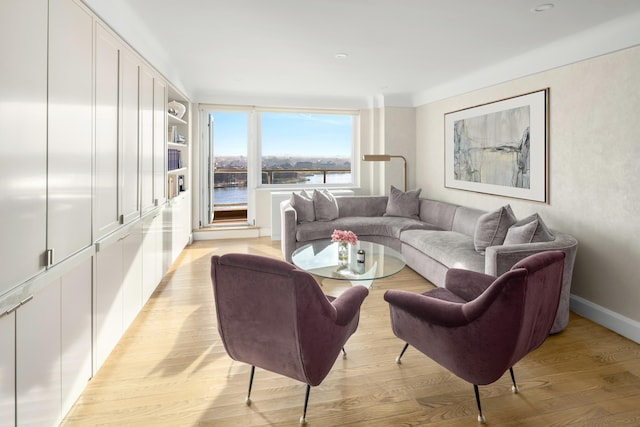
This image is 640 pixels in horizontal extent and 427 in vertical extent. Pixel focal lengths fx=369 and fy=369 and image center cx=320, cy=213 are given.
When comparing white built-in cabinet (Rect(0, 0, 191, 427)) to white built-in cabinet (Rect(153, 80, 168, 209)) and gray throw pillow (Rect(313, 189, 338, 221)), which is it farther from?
gray throw pillow (Rect(313, 189, 338, 221))

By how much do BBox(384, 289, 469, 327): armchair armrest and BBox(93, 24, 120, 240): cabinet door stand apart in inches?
72.4

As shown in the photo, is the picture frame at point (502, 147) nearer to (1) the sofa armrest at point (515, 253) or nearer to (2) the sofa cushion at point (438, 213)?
(2) the sofa cushion at point (438, 213)

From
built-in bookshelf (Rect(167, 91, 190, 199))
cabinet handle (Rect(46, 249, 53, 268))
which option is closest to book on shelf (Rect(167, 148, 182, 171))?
built-in bookshelf (Rect(167, 91, 190, 199))

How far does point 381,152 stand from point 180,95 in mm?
3318

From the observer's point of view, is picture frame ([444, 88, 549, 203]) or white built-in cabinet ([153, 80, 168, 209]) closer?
white built-in cabinet ([153, 80, 168, 209])

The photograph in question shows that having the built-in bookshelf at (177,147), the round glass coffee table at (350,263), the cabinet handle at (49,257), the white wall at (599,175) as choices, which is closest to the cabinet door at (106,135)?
the cabinet handle at (49,257)

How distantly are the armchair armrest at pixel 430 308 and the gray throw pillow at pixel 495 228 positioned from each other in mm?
1741

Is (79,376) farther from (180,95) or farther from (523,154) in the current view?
(523,154)

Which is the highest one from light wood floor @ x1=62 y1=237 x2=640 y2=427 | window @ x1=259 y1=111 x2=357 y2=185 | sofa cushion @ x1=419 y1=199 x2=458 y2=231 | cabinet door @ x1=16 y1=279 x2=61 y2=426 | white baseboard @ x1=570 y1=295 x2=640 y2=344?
window @ x1=259 y1=111 x2=357 y2=185

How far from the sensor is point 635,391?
2.17m

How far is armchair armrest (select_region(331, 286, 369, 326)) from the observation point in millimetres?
1916

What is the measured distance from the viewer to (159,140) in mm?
3779

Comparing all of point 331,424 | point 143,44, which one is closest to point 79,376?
point 331,424

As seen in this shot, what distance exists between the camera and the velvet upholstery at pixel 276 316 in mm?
1672
